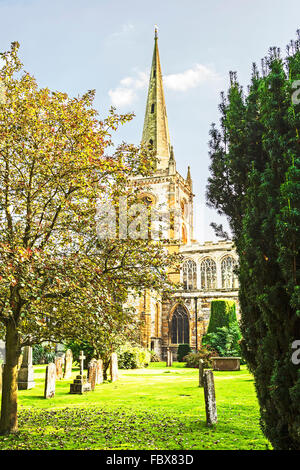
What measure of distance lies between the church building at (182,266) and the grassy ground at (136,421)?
503 inches

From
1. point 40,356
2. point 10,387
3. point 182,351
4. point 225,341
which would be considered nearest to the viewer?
point 10,387

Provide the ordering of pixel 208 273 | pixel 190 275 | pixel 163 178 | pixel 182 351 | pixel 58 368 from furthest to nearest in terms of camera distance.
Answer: pixel 163 178 < pixel 190 275 < pixel 208 273 < pixel 182 351 < pixel 58 368

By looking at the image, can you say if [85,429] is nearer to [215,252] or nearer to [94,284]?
[94,284]

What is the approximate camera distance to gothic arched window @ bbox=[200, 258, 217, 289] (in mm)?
39906

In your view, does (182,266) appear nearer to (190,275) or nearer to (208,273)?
(190,275)

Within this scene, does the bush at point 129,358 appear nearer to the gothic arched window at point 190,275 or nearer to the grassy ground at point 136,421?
the grassy ground at point 136,421

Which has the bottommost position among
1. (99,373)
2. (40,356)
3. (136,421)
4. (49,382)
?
(40,356)

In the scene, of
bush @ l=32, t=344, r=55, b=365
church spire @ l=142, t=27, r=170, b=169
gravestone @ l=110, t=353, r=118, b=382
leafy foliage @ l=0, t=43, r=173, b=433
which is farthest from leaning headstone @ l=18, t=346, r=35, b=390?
church spire @ l=142, t=27, r=170, b=169

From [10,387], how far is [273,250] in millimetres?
5175

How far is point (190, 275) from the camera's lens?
4103 cm

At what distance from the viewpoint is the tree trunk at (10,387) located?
21.2 feet

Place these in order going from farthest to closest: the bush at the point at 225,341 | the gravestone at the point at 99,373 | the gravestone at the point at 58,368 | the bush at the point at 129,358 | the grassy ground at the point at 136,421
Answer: the bush at the point at 225,341 → the bush at the point at 129,358 → the gravestone at the point at 58,368 → the gravestone at the point at 99,373 → the grassy ground at the point at 136,421

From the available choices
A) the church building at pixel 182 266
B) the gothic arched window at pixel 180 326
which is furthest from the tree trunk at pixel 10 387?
the gothic arched window at pixel 180 326

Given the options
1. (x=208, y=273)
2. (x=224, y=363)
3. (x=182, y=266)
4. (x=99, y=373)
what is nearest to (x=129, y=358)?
(x=224, y=363)
